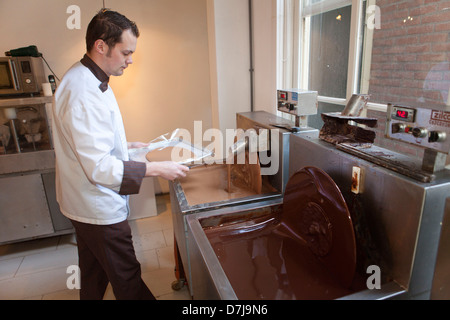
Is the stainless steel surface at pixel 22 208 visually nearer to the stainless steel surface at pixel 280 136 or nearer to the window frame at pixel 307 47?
the stainless steel surface at pixel 280 136

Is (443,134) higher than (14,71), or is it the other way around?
(14,71)

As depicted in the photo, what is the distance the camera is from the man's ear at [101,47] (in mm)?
1327

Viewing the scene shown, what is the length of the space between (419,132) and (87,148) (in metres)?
1.16

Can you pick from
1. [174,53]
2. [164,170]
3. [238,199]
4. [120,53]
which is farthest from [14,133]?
[238,199]

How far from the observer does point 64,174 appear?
1.44 m

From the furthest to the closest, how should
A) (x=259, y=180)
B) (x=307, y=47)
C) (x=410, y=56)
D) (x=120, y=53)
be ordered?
(x=307, y=47) < (x=410, y=56) < (x=259, y=180) < (x=120, y=53)

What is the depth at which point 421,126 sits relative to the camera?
2.63 ft

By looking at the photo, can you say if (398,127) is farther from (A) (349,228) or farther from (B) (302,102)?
(B) (302,102)

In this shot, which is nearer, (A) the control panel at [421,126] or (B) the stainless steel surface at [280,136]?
(A) the control panel at [421,126]

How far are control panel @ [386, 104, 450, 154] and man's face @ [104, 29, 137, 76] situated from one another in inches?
42.6

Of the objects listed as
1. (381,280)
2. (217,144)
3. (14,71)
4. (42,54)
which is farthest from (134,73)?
(381,280)

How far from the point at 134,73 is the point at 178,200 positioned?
7.43ft

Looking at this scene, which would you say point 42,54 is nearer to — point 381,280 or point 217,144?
point 217,144

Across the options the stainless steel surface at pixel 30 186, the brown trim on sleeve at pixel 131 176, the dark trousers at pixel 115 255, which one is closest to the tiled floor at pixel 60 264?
the stainless steel surface at pixel 30 186
